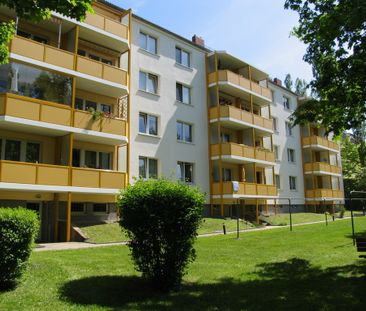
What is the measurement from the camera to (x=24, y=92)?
65.3 feet

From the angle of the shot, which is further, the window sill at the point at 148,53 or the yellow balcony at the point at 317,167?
the yellow balcony at the point at 317,167

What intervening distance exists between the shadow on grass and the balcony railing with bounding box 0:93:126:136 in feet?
38.7

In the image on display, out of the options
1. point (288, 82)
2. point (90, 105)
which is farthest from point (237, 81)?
point (288, 82)

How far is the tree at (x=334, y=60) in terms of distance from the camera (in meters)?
10.6

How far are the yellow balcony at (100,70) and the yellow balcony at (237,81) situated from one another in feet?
31.2

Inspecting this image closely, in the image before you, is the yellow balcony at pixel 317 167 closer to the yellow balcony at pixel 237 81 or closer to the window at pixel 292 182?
the window at pixel 292 182

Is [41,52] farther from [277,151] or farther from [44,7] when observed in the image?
[277,151]

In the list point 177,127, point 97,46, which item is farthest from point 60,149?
point 177,127

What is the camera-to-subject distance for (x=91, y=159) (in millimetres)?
23375

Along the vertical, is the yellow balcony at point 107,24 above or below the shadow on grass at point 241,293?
above

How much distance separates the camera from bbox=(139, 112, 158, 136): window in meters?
26.3

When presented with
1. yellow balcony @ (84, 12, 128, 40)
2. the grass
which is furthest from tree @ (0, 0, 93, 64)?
yellow balcony @ (84, 12, 128, 40)

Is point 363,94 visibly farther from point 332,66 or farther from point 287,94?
point 287,94

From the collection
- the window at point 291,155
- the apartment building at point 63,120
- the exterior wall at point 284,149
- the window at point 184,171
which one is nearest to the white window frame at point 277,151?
the exterior wall at point 284,149
